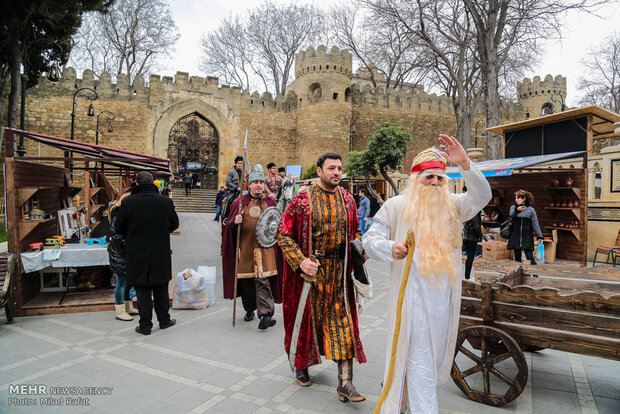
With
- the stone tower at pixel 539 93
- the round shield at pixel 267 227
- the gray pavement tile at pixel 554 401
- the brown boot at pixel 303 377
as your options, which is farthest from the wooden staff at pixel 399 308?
the stone tower at pixel 539 93

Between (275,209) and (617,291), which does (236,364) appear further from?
(617,291)

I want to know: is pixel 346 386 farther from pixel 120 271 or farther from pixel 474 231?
pixel 474 231

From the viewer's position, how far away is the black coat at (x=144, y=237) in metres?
4.34

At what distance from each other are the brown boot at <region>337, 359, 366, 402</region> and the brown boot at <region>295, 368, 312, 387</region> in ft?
1.13

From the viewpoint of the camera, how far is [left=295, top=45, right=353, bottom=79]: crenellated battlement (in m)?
25.1

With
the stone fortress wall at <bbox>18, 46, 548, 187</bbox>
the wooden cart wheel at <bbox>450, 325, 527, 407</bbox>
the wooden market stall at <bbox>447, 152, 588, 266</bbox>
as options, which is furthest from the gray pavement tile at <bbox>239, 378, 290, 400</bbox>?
the stone fortress wall at <bbox>18, 46, 548, 187</bbox>

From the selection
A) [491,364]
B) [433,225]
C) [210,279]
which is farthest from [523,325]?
[210,279]

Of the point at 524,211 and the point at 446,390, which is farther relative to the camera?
the point at 524,211

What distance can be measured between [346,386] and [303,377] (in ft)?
1.47

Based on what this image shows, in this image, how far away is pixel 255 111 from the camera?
83.9ft

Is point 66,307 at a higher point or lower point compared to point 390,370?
lower

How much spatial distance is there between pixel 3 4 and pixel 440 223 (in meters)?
2.30

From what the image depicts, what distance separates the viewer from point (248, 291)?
191 inches

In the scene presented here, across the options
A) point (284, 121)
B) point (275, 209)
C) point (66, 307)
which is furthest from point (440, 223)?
point (284, 121)
